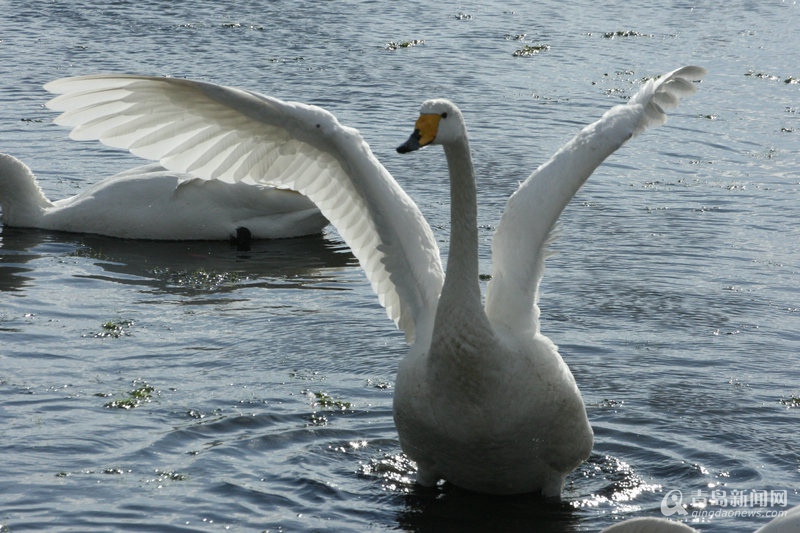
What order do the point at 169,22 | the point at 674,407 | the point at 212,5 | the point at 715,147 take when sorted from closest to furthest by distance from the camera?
the point at 674,407
the point at 715,147
the point at 169,22
the point at 212,5

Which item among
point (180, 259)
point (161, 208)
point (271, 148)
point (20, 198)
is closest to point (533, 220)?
point (271, 148)

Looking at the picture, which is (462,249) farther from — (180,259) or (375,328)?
(180,259)

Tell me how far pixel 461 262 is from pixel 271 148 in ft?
4.82

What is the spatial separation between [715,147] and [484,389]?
33.1ft

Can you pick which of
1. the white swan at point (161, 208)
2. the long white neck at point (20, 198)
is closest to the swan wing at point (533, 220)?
the white swan at point (161, 208)

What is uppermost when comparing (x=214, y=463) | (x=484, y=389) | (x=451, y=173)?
(x=451, y=173)

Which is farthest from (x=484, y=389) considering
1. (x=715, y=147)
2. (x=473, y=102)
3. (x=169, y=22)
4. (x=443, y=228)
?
(x=169, y=22)

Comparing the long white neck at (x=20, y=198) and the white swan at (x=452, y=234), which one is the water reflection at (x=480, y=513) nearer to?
the white swan at (x=452, y=234)

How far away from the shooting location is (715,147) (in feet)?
51.8

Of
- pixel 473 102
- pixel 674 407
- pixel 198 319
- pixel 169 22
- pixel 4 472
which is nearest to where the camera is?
pixel 4 472

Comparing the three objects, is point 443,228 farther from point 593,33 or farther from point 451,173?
point 593,33

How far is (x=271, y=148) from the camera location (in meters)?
7.45

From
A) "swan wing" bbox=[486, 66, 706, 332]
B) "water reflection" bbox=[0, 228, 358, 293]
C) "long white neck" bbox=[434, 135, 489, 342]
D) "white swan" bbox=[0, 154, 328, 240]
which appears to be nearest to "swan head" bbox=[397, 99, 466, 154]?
"long white neck" bbox=[434, 135, 489, 342]

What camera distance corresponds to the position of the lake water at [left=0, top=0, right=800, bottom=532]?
7.15m
